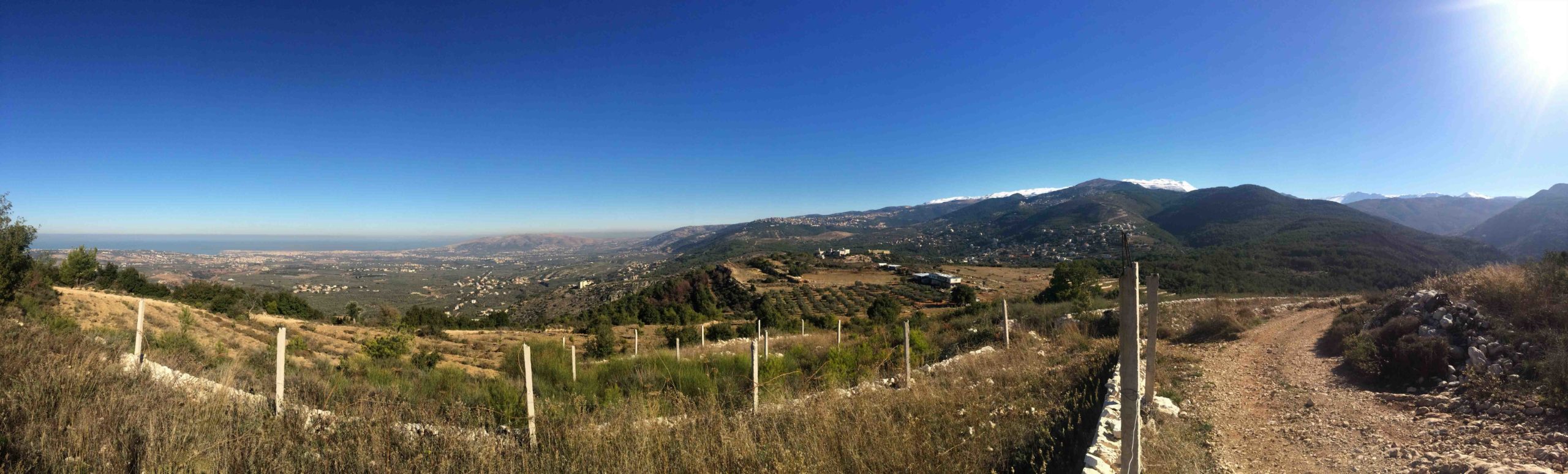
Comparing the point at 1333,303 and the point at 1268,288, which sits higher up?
the point at 1333,303

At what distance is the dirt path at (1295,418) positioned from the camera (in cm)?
427

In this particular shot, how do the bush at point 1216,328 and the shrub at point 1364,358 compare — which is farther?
the bush at point 1216,328

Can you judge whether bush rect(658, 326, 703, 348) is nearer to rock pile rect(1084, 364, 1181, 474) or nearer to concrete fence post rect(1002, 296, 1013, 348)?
concrete fence post rect(1002, 296, 1013, 348)

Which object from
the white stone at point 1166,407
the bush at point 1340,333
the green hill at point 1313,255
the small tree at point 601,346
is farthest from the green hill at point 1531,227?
the small tree at point 601,346

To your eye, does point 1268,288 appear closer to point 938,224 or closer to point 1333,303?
point 1333,303

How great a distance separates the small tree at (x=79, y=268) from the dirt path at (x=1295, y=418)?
3986 centimetres

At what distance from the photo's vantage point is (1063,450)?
13.2ft

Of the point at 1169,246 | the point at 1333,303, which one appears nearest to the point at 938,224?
the point at 1169,246

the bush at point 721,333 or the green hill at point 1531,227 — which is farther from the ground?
the green hill at point 1531,227

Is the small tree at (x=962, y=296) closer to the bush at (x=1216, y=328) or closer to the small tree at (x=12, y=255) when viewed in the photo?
the bush at (x=1216, y=328)

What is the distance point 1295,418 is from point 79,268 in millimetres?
43259

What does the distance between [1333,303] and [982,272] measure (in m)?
50.5

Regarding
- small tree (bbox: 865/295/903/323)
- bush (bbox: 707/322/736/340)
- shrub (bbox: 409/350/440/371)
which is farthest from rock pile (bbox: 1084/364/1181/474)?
small tree (bbox: 865/295/903/323)

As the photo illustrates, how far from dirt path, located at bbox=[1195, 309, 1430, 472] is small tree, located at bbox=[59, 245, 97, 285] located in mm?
39862
